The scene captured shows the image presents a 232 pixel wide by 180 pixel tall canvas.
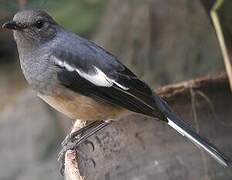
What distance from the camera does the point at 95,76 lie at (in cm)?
396

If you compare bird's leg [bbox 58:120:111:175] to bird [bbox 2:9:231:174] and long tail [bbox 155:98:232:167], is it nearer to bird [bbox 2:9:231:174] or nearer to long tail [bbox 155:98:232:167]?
bird [bbox 2:9:231:174]

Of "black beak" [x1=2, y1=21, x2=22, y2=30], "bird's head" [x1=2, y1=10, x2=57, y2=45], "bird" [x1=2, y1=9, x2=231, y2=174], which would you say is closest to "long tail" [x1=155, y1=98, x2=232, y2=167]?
"bird" [x1=2, y1=9, x2=231, y2=174]

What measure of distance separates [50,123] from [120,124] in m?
2.76

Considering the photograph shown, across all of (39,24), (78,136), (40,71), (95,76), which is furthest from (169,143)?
(39,24)

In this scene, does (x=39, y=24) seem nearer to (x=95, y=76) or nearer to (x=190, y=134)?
(x=95, y=76)

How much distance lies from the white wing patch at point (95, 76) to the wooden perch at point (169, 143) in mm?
301

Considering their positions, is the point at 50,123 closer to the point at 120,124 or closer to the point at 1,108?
the point at 1,108

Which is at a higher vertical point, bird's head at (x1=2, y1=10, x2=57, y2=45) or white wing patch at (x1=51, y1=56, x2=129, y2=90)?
bird's head at (x1=2, y1=10, x2=57, y2=45)

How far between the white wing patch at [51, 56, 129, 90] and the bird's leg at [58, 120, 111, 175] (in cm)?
28

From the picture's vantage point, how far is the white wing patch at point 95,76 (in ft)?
13.0

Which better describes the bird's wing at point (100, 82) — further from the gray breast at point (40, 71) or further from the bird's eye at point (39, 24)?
the bird's eye at point (39, 24)

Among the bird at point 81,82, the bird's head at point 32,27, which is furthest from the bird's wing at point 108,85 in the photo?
the bird's head at point 32,27

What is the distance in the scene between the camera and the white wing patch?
3.95 metres

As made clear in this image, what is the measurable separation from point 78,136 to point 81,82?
40 cm
